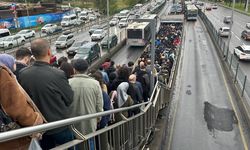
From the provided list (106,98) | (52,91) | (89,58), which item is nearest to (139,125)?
(106,98)

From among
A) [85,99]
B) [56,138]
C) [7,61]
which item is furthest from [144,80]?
[7,61]

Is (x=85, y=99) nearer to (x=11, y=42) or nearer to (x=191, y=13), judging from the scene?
(x=11, y=42)

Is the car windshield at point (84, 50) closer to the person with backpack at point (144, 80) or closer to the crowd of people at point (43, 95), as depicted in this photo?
the person with backpack at point (144, 80)

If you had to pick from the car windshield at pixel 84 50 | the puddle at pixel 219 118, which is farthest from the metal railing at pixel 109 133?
the car windshield at pixel 84 50

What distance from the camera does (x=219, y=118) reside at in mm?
15234

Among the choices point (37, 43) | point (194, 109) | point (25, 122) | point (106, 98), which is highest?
point (37, 43)

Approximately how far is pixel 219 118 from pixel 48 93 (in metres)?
13.1

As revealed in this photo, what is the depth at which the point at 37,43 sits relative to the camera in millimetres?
3914

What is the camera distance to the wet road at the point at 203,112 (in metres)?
12.6

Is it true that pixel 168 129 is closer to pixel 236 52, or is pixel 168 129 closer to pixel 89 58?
pixel 89 58

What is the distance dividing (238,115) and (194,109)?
7.61 ft

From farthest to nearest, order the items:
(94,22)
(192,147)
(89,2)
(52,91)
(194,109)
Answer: (89,2) → (94,22) → (194,109) → (192,147) → (52,91)

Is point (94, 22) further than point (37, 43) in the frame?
Yes

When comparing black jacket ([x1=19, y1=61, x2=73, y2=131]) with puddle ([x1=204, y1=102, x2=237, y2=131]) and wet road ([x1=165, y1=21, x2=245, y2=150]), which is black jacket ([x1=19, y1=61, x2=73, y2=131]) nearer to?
wet road ([x1=165, y1=21, x2=245, y2=150])
